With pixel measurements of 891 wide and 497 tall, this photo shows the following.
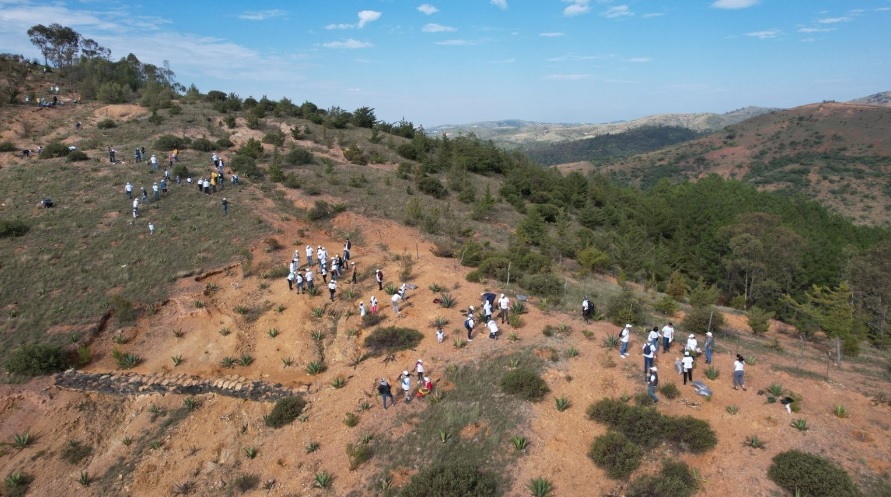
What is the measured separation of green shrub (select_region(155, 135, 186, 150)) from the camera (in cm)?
3859

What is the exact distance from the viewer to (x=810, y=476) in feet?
35.9

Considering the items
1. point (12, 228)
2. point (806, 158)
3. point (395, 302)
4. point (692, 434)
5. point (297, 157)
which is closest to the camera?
point (692, 434)

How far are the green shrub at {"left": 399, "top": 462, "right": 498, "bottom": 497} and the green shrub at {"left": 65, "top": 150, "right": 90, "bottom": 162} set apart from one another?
37.3 meters

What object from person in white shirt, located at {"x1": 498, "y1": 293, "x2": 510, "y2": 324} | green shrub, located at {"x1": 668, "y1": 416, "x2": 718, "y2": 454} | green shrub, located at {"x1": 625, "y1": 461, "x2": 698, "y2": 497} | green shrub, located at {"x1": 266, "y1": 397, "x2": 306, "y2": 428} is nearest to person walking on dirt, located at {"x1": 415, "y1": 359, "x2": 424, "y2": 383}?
green shrub, located at {"x1": 266, "y1": 397, "x2": 306, "y2": 428}

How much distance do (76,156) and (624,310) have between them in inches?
1561

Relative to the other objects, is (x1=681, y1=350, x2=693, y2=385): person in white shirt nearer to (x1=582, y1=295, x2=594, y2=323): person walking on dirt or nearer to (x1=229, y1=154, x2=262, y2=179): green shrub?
(x1=582, y1=295, x2=594, y2=323): person walking on dirt

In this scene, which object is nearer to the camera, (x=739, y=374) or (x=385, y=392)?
(x=739, y=374)

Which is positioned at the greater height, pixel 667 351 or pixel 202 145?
pixel 202 145

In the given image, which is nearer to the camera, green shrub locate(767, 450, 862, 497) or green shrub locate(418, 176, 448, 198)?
green shrub locate(767, 450, 862, 497)

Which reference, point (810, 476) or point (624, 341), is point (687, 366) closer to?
point (624, 341)

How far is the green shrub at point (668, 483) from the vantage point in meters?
11.2

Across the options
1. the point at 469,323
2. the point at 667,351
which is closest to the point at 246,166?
the point at 469,323

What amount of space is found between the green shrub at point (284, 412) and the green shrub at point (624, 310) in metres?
12.7

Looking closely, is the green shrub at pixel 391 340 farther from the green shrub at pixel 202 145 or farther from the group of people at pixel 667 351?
the green shrub at pixel 202 145
